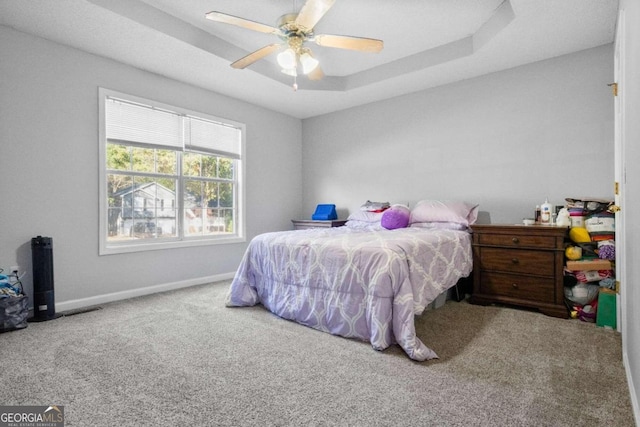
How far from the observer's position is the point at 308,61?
2752 mm

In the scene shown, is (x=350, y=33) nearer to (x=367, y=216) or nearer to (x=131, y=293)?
(x=367, y=216)

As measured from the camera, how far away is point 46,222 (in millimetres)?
3008

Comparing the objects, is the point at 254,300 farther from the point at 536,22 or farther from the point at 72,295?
the point at 536,22

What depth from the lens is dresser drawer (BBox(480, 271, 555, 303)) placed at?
292cm

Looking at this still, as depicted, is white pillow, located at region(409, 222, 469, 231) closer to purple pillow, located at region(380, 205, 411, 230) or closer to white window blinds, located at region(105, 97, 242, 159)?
purple pillow, located at region(380, 205, 411, 230)

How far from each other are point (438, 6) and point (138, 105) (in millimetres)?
3138

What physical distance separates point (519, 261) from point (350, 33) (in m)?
2.68

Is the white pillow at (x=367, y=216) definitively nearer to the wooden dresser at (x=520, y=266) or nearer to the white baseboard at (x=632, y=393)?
the wooden dresser at (x=520, y=266)

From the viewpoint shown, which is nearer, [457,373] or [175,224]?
[457,373]

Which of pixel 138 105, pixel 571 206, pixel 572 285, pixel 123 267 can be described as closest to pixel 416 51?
pixel 571 206

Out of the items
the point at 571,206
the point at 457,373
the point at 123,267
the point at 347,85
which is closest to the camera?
the point at 457,373

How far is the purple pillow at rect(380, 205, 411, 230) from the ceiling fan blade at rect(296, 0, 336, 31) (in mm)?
2108

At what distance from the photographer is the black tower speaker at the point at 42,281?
9.20ft

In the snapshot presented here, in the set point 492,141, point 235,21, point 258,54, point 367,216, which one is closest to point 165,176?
point 258,54
